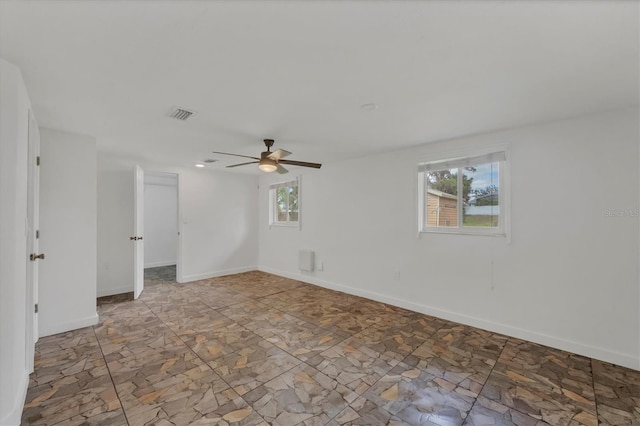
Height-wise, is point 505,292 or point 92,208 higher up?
point 92,208

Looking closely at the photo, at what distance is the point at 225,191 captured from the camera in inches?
244

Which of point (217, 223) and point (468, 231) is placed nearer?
point (468, 231)

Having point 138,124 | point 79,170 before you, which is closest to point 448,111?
point 138,124

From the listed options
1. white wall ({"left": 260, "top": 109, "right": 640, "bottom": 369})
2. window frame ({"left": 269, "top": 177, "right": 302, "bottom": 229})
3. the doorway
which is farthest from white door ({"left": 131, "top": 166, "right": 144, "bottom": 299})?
white wall ({"left": 260, "top": 109, "right": 640, "bottom": 369})

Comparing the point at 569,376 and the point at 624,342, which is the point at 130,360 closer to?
the point at 569,376

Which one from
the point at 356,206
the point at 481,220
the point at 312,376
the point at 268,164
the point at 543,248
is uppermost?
the point at 268,164

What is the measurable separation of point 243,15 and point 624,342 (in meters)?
4.04

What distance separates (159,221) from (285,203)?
3743 mm

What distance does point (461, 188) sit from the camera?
3561 mm

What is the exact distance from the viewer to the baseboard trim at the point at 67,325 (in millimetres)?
3082

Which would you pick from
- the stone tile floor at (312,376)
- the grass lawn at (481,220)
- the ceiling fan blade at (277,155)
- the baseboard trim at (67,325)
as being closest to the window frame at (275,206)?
the ceiling fan blade at (277,155)

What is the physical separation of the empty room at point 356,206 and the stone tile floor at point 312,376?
0.02m

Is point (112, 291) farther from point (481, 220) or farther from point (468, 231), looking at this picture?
point (481, 220)

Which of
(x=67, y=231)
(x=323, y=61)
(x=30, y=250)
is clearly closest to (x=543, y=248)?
(x=323, y=61)
